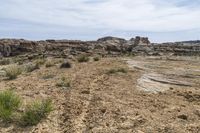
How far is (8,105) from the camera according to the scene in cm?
1252

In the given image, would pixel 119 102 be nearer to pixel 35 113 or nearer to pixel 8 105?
pixel 35 113

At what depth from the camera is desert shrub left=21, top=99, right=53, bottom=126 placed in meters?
11.3

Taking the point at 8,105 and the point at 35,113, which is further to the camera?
the point at 8,105

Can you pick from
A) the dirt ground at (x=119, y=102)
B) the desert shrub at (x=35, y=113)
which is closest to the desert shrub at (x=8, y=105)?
the desert shrub at (x=35, y=113)

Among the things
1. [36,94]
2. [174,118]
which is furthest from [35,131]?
[36,94]

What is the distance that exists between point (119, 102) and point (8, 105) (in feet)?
11.4

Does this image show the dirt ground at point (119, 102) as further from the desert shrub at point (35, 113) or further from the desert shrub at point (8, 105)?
the desert shrub at point (8, 105)

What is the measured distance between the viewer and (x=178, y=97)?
15039mm

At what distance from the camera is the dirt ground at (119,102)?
10.8 meters

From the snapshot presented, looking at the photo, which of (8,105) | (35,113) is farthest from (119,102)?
(8,105)

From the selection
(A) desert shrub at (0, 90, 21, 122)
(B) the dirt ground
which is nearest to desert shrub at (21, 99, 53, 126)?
(B) the dirt ground

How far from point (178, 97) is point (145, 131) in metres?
5.08

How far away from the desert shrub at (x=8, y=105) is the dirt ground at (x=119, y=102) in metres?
0.54

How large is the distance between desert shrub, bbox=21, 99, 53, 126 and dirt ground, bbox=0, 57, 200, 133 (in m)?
0.19
